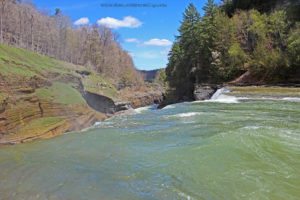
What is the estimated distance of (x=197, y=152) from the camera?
15.2ft

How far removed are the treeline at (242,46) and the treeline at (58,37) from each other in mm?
23381

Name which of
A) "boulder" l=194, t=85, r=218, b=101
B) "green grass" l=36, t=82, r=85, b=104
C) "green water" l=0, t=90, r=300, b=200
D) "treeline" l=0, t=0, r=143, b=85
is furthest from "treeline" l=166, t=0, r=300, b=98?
"treeline" l=0, t=0, r=143, b=85

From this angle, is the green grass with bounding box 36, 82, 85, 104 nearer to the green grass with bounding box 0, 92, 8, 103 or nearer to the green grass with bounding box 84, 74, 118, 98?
the green grass with bounding box 0, 92, 8, 103

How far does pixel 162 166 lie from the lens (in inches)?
160

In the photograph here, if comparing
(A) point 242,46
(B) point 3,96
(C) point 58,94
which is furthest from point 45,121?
(A) point 242,46

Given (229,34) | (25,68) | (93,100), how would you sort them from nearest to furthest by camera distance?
1. (25,68)
2. (93,100)
3. (229,34)

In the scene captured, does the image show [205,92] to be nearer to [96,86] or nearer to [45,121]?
[96,86]

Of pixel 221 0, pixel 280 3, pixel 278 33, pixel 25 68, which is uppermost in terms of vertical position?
pixel 221 0

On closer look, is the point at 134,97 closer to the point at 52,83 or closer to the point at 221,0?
the point at 221,0

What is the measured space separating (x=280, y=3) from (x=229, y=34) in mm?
10829

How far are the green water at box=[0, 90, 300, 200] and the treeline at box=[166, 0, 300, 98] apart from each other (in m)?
17.8

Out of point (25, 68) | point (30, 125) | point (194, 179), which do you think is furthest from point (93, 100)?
point (194, 179)

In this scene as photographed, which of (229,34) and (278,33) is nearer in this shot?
(278,33)

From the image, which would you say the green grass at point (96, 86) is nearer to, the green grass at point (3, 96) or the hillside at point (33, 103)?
the hillside at point (33, 103)
